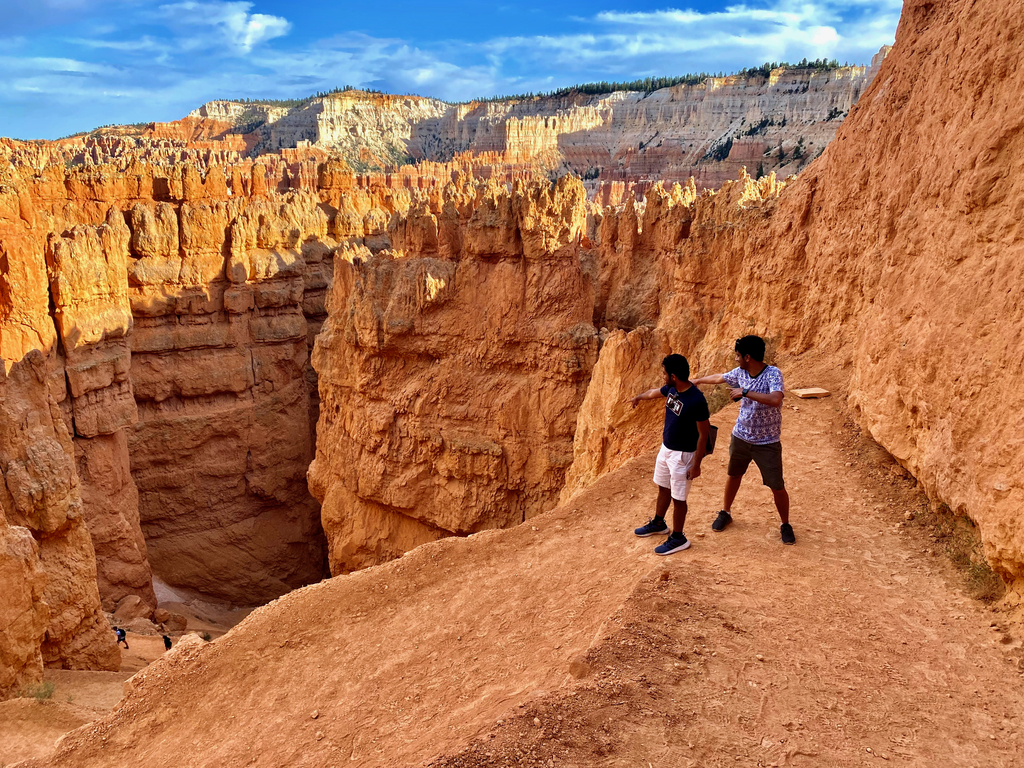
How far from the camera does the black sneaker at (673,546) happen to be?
17.5ft

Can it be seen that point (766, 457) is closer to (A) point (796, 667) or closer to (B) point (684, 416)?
(B) point (684, 416)

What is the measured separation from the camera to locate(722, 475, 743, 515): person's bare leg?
5602 mm

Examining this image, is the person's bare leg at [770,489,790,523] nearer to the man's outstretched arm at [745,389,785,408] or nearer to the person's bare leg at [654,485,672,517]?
the man's outstretched arm at [745,389,785,408]

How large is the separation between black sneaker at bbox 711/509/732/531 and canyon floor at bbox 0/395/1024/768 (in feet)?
0.25

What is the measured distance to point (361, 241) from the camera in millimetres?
26000

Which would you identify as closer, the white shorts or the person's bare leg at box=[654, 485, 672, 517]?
the white shorts

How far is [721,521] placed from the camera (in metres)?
5.68

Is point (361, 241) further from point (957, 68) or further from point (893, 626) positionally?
point (893, 626)

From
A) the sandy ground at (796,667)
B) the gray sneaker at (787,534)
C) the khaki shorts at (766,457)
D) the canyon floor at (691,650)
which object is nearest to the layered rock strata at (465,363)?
the canyon floor at (691,650)

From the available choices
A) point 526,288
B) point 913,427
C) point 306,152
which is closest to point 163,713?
point 913,427

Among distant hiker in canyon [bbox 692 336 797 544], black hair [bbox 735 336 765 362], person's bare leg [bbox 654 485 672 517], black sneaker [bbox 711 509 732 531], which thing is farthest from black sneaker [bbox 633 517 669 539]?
black hair [bbox 735 336 765 362]

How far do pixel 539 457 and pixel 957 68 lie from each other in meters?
8.94

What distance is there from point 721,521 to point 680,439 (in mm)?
885

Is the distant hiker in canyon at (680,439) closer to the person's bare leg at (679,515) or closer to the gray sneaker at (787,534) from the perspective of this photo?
the person's bare leg at (679,515)
